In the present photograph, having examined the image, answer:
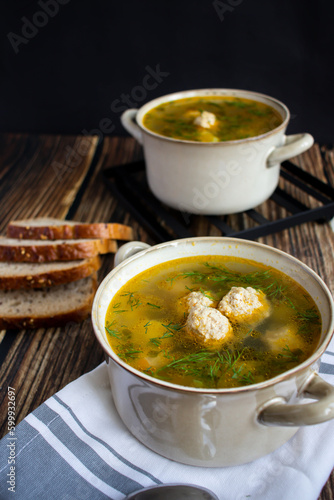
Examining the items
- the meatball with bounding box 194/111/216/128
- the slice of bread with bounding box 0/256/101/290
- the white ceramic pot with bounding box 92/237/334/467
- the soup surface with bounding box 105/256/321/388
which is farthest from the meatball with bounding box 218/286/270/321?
the meatball with bounding box 194/111/216/128

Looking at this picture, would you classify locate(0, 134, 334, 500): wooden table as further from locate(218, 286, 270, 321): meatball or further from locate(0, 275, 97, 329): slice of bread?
locate(218, 286, 270, 321): meatball

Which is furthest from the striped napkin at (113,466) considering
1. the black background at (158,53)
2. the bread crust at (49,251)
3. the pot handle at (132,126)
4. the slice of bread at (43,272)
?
the black background at (158,53)

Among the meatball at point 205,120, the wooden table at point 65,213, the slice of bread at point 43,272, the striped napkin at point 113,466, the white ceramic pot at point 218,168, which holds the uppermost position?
the meatball at point 205,120

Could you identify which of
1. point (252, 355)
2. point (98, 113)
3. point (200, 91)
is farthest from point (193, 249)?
point (98, 113)

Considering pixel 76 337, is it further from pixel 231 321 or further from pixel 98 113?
pixel 98 113

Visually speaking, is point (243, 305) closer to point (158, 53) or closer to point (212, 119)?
point (212, 119)

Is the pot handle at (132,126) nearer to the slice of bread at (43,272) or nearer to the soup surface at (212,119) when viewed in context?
the soup surface at (212,119)

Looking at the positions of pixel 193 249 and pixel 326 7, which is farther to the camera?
pixel 326 7
